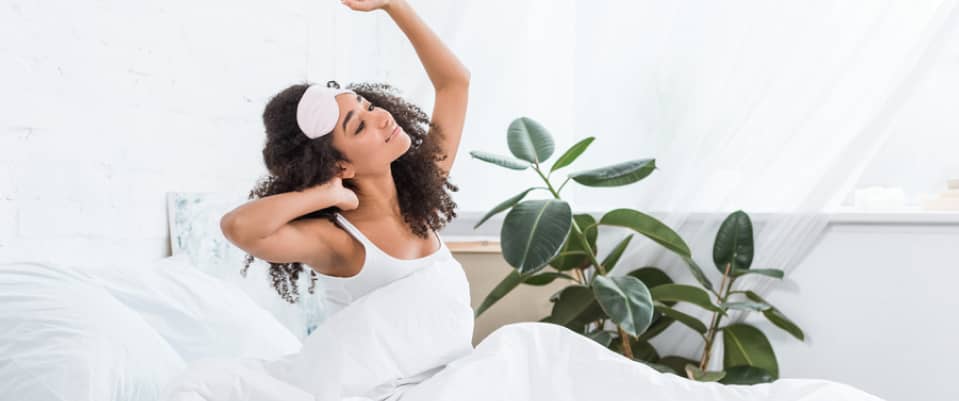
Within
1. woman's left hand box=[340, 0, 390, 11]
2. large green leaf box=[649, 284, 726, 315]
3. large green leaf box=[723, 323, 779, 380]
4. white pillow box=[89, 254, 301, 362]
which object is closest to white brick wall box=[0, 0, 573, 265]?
white pillow box=[89, 254, 301, 362]

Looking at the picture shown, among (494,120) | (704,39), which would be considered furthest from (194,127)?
(704,39)

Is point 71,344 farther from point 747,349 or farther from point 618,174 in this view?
point 747,349

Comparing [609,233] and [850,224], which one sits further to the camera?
[609,233]

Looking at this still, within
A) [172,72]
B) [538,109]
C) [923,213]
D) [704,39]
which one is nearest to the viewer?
[172,72]

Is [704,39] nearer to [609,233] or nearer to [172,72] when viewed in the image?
[609,233]

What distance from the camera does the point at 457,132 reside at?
5.26ft

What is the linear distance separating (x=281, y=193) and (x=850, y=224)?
61.2 inches

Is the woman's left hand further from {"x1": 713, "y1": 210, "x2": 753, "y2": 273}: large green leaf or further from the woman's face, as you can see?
{"x1": 713, "y1": 210, "x2": 753, "y2": 273}: large green leaf

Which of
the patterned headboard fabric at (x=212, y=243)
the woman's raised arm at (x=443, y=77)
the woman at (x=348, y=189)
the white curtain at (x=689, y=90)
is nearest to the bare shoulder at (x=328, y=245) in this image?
the woman at (x=348, y=189)

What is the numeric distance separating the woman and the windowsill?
1161 millimetres

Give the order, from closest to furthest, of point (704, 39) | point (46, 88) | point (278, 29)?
point (46, 88), point (278, 29), point (704, 39)

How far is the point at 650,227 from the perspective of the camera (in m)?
2.22

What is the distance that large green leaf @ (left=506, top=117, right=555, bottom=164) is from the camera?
7.25ft

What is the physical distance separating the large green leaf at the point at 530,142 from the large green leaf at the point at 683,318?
1.56 ft
